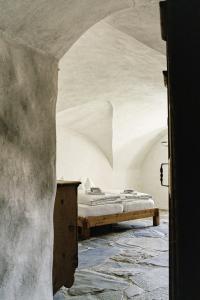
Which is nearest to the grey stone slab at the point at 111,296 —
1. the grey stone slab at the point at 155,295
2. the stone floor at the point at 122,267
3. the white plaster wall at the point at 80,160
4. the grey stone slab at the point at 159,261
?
the stone floor at the point at 122,267

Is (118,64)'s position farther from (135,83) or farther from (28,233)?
(28,233)

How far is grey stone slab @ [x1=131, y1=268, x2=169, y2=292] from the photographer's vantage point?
2.80 m

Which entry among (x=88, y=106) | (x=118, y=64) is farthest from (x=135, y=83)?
(x=88, y=106)

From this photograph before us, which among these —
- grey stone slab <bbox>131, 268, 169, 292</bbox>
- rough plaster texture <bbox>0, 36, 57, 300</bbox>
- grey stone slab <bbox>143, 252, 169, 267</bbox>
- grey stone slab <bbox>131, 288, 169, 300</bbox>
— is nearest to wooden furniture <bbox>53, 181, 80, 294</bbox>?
rough plaster texture <bbox>0, 36, 57, 300</bbox>

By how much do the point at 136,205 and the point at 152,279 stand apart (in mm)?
2452

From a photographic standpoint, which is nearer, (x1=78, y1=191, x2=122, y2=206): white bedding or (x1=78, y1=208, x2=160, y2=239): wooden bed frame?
(x1=78, y1=208, x2=160, y2=239): wooden bed frame

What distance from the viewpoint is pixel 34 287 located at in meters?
1.71

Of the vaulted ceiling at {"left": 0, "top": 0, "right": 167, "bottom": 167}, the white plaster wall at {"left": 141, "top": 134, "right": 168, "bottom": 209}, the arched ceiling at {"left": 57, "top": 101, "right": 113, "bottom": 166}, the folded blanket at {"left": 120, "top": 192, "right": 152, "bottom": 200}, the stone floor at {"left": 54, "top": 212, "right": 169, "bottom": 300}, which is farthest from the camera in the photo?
the white plaster wall at {"left": 141, "top": 134, "right": 168, "bottom": 209}

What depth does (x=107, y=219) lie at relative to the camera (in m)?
4.82

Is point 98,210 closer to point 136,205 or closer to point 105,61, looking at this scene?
point 136,205

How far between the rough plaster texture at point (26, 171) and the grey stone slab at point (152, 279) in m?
1.24

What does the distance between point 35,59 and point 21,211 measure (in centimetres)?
90

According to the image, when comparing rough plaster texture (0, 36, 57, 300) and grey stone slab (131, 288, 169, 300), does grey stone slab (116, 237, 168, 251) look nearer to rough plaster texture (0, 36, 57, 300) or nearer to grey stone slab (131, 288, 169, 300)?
grey stone slab (131, 288, 169, 300)

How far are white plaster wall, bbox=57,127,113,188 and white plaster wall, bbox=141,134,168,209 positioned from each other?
4.48 feet
